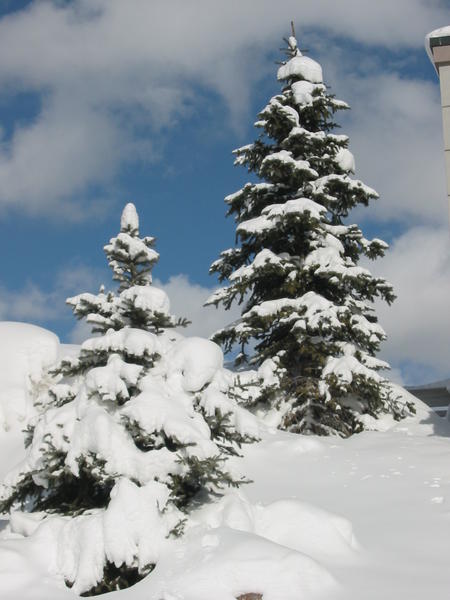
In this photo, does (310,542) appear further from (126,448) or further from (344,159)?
(344,159)

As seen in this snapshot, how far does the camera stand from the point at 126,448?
7551mm

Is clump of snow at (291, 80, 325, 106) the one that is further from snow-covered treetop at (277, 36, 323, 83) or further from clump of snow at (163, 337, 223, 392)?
clump of snow at (163, 337, 223, 392)

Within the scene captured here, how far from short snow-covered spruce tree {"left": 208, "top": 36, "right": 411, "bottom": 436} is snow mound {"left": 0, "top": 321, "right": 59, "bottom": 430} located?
12.6 ft

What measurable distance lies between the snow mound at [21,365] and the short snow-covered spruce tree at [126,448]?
456 centimetres

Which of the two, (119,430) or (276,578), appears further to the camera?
(119,430)

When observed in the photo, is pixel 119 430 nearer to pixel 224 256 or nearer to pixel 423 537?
pixel 423 537

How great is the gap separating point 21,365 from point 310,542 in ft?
29.5

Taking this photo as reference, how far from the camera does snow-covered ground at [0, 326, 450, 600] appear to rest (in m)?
6.05

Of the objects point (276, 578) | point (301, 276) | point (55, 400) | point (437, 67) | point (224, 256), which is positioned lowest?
point (276, 578)

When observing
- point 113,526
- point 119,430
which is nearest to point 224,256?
point 119,430

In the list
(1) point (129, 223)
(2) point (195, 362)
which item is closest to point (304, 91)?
(1) point (129, 223)

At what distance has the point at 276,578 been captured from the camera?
6035mm

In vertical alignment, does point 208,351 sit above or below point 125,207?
below

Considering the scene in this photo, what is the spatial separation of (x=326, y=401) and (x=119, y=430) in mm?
5962
